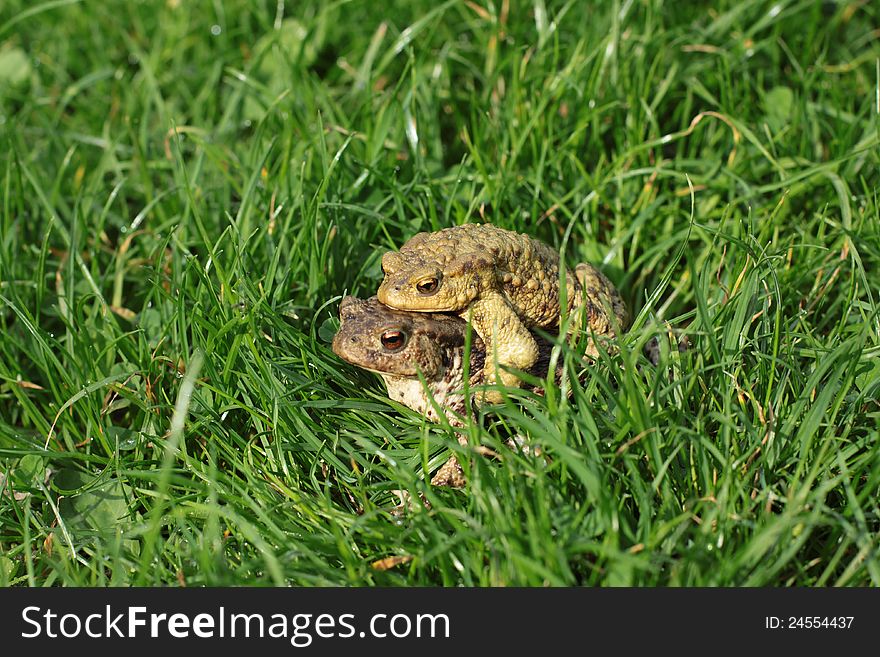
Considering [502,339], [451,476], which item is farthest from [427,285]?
[451,476]

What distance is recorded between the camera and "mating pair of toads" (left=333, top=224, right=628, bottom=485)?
2977mm

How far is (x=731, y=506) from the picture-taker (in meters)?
2.60

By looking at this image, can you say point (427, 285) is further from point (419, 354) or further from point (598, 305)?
point (598, 305)

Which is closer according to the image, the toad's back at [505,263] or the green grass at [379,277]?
the green grass at [379,277]

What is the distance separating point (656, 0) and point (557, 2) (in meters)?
0.58

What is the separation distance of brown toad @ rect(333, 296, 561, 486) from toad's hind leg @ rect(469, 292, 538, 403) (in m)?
0.07

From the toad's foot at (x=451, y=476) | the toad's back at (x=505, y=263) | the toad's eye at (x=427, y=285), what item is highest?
→ the toad's back at (x=505, y=263)

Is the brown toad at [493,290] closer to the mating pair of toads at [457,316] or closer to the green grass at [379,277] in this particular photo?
the mating pair of toads at [457,316]

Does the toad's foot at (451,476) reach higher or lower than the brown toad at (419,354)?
lower

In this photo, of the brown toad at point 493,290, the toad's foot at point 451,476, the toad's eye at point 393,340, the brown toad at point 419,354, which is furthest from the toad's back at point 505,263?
the toad's foot at point 451,476

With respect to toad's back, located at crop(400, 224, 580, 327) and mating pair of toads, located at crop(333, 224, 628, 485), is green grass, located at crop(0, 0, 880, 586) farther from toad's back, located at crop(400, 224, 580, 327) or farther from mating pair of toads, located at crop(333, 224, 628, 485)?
toad's back, located at crop(400, 224, 580, 327)

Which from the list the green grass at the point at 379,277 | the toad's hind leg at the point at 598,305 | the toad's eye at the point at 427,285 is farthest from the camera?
the toad's hind leg at the point at 598,305

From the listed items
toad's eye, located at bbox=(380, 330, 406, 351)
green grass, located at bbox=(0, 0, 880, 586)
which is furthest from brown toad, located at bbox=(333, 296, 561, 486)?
green grass, located at bbox=(0, 0, 880, 586)

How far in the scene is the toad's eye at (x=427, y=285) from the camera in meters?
2.94
